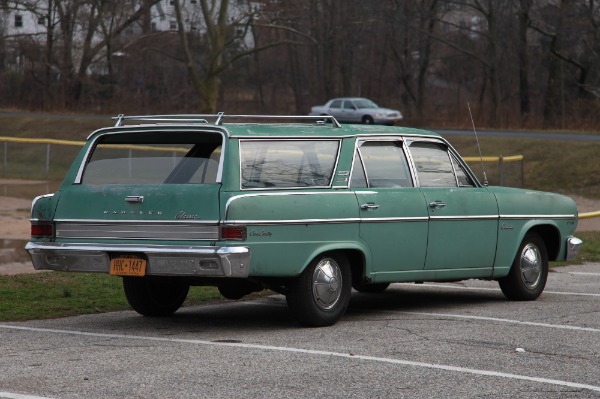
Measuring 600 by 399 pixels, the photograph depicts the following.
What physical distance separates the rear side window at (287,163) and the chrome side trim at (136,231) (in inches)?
18.7

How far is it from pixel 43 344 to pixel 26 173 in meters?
26.2

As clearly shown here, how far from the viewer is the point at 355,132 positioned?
10.3 m

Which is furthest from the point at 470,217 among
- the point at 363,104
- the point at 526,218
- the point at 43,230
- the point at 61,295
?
the point at 363,104

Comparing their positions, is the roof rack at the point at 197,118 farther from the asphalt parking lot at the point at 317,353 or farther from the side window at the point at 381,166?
the asphalt parking lot at the point at 317,353

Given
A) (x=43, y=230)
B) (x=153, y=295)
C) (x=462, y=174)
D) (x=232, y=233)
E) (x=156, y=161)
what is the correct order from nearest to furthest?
(x=232, y=233) → (x=43, y=230) → (x=156, y=161) → (x=153, y=295) → (x=462, y=174)

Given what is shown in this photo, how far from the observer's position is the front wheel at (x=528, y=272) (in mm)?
11586

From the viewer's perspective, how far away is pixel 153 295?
10.6m

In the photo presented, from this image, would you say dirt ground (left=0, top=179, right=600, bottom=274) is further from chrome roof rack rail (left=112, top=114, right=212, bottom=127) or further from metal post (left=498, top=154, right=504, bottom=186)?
chrome roof rack rail (left=112, top=114, right=212, bottom=127)

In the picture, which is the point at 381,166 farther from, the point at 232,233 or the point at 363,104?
the point at 363,104

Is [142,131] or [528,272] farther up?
[142,131]

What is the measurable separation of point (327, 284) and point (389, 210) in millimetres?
954

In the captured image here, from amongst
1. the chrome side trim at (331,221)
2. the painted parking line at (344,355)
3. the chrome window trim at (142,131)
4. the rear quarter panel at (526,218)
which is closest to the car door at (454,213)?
the rear quarter panel at (526,218)

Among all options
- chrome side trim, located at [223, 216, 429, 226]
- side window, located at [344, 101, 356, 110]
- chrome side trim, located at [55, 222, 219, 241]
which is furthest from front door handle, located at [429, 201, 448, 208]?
side window, located at [344, 101, 356, 110]

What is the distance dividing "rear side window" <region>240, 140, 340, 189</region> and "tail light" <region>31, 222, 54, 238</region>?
1702 mm
